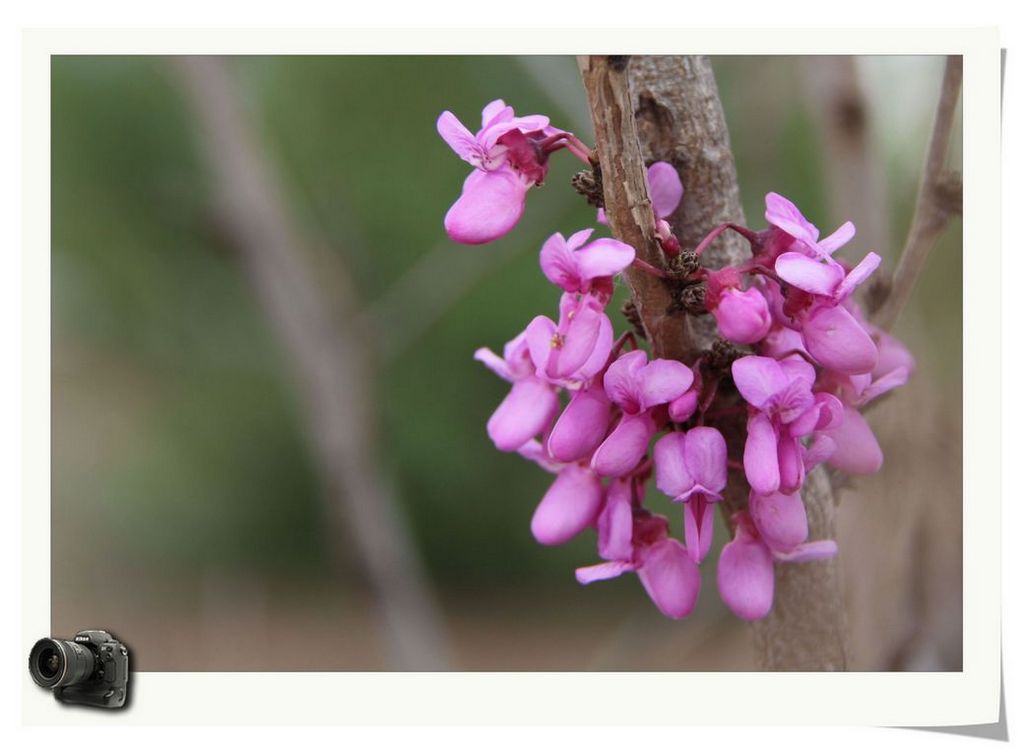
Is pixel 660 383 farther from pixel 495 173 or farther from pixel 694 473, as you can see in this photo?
pixel 495 173

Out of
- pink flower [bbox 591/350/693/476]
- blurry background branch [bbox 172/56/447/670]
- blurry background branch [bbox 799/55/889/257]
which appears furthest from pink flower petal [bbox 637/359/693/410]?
blurry background branch [bbox 172/56/447/670]

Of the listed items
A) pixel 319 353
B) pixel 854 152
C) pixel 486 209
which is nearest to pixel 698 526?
pixel 486 209

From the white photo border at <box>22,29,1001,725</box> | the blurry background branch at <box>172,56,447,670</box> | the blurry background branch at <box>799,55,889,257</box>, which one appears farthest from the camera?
the blurry background branch at <box>172,56,447,670</box>

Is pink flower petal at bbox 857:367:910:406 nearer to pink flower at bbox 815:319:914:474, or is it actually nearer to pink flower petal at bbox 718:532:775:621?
pink flower at bbox 815:319:914:474

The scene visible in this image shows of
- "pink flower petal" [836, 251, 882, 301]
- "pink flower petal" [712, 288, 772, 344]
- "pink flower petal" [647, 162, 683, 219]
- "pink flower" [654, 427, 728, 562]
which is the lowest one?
"pink flower" [654, 427, 728, 562]
